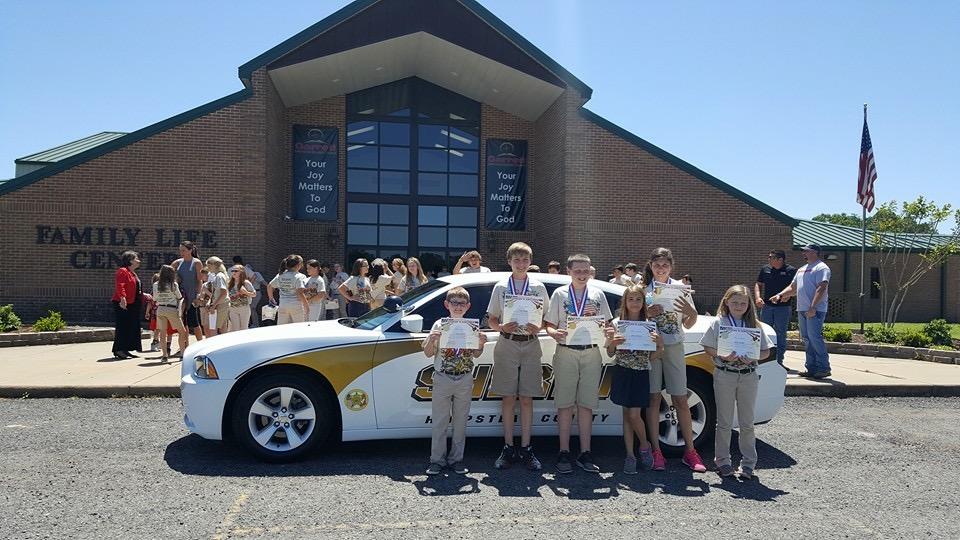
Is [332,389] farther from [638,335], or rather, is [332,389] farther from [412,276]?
[412,276]

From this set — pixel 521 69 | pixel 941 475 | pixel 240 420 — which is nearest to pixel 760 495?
pixel 941 475

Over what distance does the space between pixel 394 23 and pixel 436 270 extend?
725cm

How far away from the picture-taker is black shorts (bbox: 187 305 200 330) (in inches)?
416

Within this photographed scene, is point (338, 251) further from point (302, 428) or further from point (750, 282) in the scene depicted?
point (302, 428)

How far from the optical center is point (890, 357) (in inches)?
476

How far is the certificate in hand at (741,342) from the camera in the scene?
487 centimetres

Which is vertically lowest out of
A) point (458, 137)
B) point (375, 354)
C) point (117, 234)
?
point (375, 354)

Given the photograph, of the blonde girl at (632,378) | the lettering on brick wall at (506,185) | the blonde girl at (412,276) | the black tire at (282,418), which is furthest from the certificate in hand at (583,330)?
the lettering on brick wall at (506,185)

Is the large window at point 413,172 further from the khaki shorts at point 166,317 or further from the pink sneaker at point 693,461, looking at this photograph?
the pink sneaker at point 693,461

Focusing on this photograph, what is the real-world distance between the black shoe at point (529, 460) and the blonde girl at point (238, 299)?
6367 millimetres

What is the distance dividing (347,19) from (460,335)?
1394cm

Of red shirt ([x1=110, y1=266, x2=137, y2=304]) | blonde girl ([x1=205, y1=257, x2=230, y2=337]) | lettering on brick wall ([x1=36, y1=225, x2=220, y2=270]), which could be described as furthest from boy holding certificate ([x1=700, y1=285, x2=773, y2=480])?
lettering on brick wall ([x1=36, y1=225, x2=220, y2=270])

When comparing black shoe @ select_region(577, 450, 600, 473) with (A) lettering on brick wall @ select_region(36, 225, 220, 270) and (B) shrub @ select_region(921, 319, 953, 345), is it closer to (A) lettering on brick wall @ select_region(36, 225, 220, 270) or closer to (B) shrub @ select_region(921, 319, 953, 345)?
(B) shrub @ select_region(921, 319, 953, 345)

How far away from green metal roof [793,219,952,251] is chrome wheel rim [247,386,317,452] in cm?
2016
